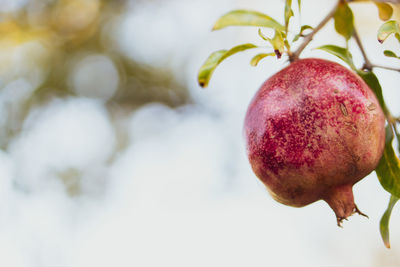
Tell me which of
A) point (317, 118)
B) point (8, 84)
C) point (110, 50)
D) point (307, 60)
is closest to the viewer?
point (317, 118)

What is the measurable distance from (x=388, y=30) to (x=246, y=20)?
0.35m

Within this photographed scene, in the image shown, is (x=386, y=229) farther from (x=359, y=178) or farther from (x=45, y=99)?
(x=45, y=99)

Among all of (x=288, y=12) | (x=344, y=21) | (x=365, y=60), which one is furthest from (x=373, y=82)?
(x=288, y=12)

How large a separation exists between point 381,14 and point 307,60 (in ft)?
0.78

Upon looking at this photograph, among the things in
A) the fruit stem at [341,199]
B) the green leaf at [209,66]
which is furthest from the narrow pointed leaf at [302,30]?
the fruit stem at [341,199]

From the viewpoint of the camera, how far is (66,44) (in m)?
4.98

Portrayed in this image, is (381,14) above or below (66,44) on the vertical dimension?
above

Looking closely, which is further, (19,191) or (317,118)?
(19,191)

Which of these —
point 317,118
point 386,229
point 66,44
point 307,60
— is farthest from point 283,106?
point 66,44

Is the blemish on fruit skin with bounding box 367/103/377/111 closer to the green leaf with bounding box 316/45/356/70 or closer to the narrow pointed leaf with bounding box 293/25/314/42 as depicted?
the green leaf with bounding box 316/45/356/70

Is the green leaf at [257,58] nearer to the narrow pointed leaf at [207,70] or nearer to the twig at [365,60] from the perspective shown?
the narrow pointed leaf at [207,70]

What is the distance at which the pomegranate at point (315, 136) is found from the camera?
3.25ft

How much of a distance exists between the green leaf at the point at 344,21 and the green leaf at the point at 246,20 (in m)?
0.14

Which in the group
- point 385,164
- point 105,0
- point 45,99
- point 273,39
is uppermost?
point 273,39
